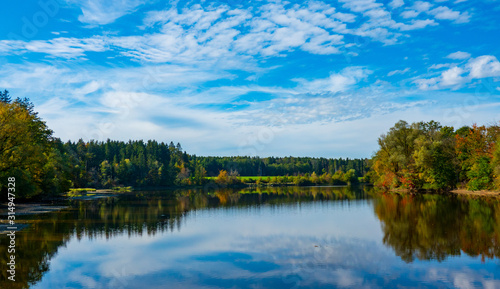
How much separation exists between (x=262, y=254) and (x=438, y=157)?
69590 millimetres

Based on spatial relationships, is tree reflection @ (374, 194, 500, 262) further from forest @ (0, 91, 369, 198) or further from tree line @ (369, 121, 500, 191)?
forest @ (0, 91, 369, 198)

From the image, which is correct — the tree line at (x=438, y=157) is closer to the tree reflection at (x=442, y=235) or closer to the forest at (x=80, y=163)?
the tree reflection at (x=442, y=235)

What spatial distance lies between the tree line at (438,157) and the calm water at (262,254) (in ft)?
135

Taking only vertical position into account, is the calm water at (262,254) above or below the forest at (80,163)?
below

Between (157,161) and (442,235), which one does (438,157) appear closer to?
(442,235)

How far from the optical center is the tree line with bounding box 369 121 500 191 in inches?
2608

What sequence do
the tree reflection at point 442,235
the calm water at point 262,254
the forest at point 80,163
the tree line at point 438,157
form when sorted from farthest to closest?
the tree line at point 438,157
the forest at point 80,163
the tree reflection at point 442,235
the calm water at point 262,254

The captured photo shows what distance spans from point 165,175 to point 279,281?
447 ft

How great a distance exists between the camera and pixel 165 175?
480 feet

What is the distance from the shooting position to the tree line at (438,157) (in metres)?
66.2

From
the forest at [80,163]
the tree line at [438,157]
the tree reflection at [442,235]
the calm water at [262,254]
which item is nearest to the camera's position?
the calm water at [262,254]

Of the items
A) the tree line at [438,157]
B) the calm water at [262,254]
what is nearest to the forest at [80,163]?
the calm water at [262,254]

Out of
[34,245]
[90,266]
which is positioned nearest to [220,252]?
[90,266]

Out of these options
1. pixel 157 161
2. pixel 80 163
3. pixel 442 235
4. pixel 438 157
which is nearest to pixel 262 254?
pixel 442 235
